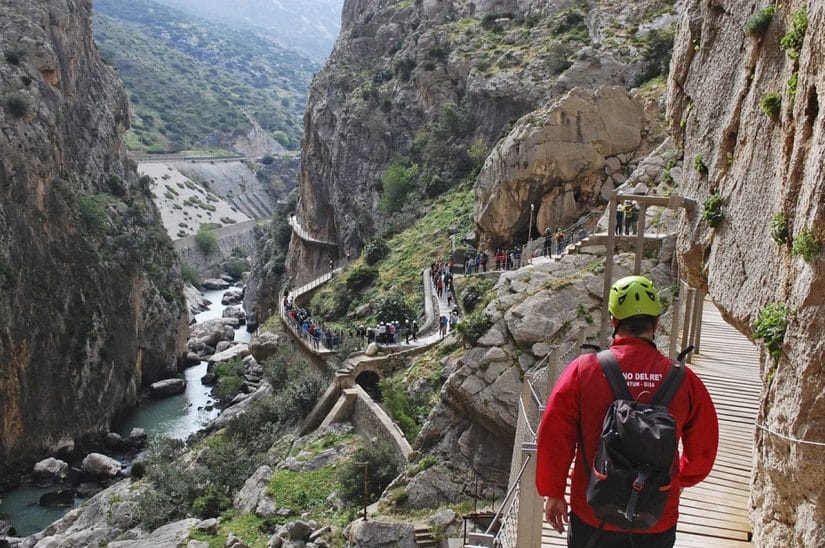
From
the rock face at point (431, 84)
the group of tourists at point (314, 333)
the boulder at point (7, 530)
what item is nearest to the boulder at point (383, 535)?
the group of tourists at point (314, 333)

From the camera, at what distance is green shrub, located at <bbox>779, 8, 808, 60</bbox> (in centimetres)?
691

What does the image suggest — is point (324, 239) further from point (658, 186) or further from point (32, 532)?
point (658, 186)

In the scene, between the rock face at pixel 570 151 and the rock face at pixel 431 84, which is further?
the rock face at pixel 431 84

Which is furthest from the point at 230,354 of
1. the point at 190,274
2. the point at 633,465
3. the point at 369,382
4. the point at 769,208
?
the point at 633,465

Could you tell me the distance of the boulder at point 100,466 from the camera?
1232 inches

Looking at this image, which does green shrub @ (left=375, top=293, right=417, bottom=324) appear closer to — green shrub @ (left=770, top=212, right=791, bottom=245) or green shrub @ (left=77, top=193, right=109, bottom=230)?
green shrub @ (left=77, top=193, right=109, bottom=230)

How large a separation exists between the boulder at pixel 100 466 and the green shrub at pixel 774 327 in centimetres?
3057

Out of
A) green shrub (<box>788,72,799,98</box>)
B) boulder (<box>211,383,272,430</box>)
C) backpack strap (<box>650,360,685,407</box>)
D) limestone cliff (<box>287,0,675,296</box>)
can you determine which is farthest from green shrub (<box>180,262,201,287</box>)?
backpack strap (<box>650,360,685,407</box>)

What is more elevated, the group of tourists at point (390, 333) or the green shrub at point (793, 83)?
the green shrub at point (793, 83)

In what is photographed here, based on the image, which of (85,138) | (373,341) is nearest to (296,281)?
(85,138)

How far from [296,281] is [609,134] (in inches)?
1381

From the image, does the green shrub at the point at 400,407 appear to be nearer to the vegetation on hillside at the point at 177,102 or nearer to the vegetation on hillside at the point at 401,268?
the vegetation on hillside at the point at 401,268

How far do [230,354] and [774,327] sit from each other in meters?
47.0

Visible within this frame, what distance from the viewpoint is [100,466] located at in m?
31.4
